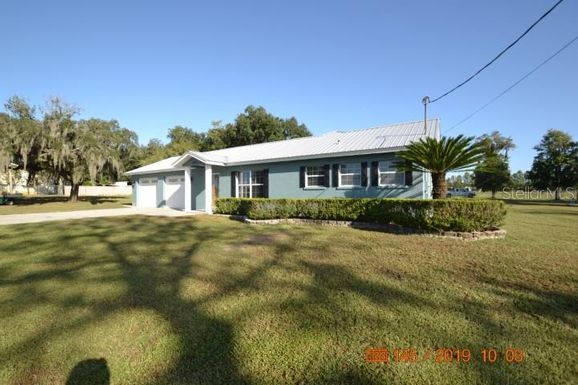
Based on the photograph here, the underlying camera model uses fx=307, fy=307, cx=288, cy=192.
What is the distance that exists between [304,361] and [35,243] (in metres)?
8.63

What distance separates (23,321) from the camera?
3584 millimetres

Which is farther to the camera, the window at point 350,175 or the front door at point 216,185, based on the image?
the front door at point 216,185

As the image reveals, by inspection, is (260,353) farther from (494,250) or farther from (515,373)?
(494,250)

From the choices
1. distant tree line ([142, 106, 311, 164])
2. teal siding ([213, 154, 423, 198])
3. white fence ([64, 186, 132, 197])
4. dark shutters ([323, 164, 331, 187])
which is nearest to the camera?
teal siding ([213, 154, 423, 198])

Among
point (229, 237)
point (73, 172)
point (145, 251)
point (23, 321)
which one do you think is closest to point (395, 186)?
point (229, 237)

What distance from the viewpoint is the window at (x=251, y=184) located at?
1734 centimetres

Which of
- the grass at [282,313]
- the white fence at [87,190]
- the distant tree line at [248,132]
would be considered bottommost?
the grass at [282,313]

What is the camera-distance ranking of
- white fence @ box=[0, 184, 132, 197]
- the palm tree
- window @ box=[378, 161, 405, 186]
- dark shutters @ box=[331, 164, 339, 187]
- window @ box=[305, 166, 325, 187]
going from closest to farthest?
1. the palm tree
2. window @ box=[378, 161, 405, 186]
3. dark shutters @ box=[331, 164, 339, 187]
4. window @ box=[305, 166, 325, 187]
5. white fence @ box=[0, 184, 132, 197]

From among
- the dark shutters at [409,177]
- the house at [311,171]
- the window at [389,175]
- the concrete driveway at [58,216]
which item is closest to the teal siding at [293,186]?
the house at [311,171]

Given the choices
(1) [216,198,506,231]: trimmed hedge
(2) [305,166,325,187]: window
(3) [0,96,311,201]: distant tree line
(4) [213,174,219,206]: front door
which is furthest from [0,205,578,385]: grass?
(3) [0,96,311,201]: distant tree line

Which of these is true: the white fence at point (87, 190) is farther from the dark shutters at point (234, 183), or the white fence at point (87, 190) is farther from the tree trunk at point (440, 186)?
the tree trunk at point (440, 186)

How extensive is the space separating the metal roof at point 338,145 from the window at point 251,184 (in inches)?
31.6

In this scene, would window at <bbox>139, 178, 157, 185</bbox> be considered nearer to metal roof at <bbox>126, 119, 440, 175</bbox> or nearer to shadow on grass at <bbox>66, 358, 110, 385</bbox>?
metal roof at <bbox>126, 119, 440, 175</bbox>

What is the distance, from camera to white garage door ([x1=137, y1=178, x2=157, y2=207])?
2303 centimetres
